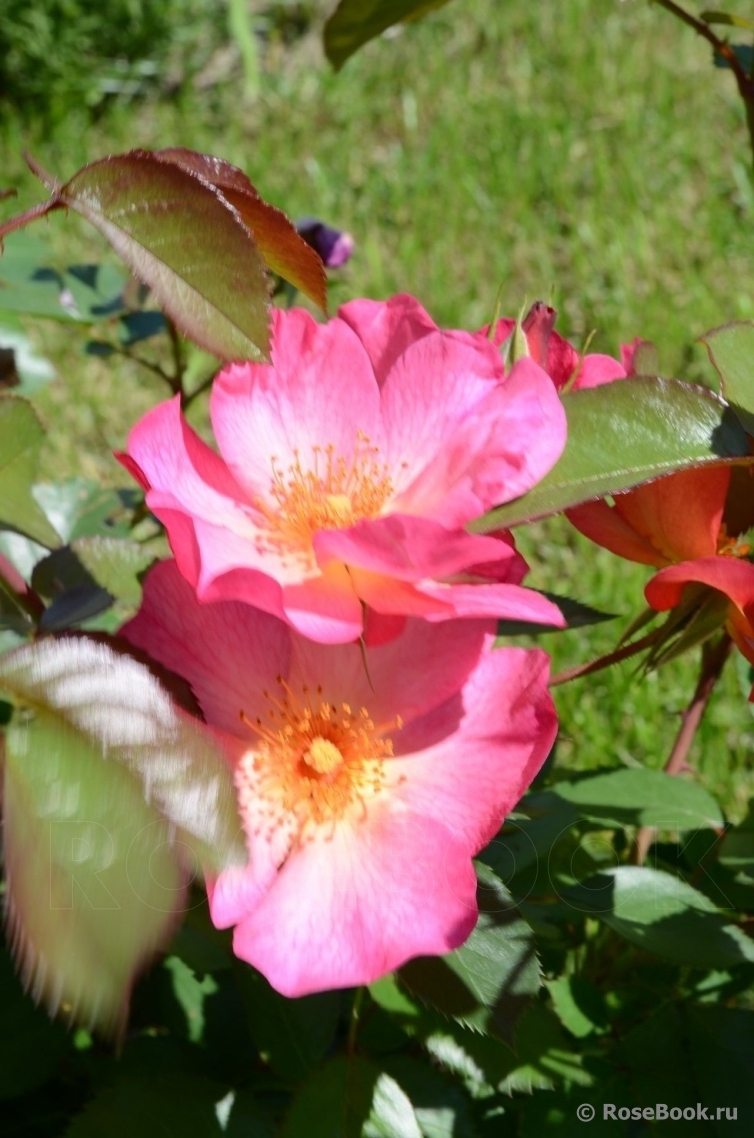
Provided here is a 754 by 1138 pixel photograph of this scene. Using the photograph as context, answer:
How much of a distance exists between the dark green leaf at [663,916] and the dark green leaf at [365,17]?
65 centimetres

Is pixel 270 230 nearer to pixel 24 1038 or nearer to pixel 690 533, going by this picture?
pixel 690 533

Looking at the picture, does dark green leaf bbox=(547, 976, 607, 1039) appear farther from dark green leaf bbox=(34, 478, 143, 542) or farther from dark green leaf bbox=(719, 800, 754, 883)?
dark green leaf bbox=(34, 478, 143, 542)

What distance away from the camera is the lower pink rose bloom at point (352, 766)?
526 millimetres

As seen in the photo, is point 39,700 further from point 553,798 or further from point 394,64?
point 394,64

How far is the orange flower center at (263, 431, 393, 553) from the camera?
61 cm

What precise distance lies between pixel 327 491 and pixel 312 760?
0.46ft

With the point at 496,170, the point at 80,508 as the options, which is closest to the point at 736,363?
the point at 80,508

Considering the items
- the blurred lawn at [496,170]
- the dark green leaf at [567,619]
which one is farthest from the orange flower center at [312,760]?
the blurred lawn at [496,170]

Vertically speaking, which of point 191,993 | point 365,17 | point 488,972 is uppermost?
point 365,17

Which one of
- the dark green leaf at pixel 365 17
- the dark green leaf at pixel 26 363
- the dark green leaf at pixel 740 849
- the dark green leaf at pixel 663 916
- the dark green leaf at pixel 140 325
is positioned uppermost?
Answer: the dark green leaf at pixel 365 17

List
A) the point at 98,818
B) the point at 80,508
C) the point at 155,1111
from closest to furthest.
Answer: the point at 98,818 < the point at 155,1111 < the point at 80,508

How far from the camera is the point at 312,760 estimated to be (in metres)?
0.60

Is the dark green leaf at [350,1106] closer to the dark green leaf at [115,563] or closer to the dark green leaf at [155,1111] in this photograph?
the dark green leaf at [155,1111]

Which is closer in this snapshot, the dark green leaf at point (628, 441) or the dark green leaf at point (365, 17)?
the dark green leaf at point (628, 441)
